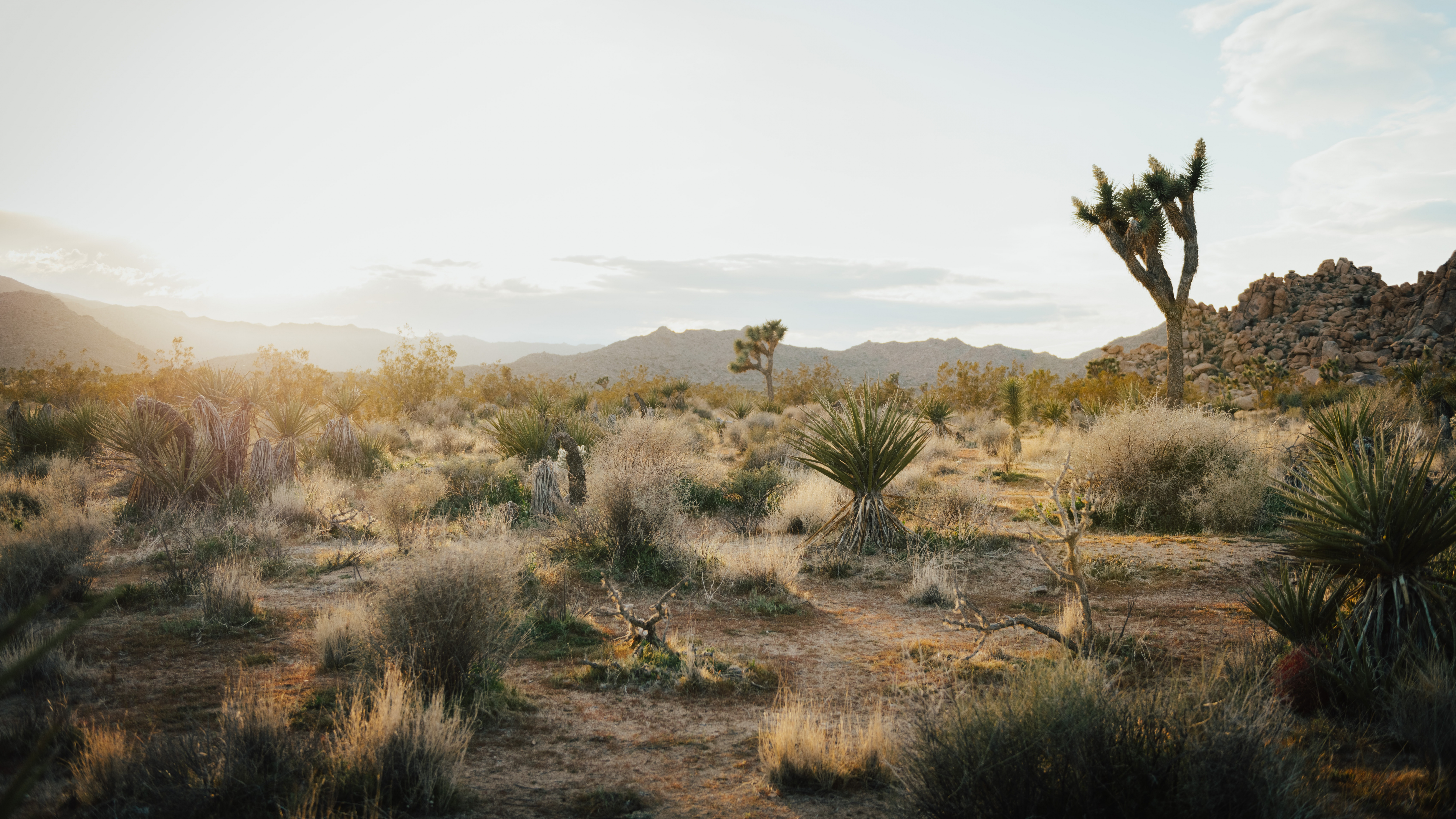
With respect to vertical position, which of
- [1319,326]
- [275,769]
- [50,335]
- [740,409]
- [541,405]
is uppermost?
[1319,326]

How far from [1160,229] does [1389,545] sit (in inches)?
689

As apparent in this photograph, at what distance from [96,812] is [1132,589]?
29.1ft

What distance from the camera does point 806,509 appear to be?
1184cm

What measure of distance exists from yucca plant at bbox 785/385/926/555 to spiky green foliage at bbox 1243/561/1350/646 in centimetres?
474

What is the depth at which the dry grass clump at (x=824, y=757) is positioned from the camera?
4172mm

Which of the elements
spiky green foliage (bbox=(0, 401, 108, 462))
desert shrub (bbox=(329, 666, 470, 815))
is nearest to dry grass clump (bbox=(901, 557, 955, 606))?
desert shrub (bbox=(329, 666, 470, 815))

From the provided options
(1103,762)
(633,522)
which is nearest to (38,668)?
(633,522)

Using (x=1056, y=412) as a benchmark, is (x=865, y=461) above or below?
below

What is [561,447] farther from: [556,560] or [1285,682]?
[1285,682]

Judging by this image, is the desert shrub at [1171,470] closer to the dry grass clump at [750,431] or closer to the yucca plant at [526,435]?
the yucca plant at [526,435]

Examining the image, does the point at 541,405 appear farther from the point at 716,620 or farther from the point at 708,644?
the point at 708,644

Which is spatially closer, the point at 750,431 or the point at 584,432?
the point at 584,432

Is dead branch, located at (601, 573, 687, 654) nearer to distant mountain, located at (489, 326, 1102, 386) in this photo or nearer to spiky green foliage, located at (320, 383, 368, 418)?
spiky green foliage, located at (320, 383, 368, 418)

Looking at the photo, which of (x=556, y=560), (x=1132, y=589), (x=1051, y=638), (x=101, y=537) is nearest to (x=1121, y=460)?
(x=1132, y=589)
